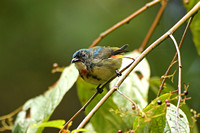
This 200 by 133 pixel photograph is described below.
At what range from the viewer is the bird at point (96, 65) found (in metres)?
3.31

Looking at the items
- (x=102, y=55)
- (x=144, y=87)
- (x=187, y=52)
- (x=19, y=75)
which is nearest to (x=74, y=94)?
(x=19, y=75)

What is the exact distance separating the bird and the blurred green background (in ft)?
11.9

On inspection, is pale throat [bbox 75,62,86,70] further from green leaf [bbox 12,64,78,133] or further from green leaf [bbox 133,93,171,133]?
green leaf [bbox 133,93,171,133]

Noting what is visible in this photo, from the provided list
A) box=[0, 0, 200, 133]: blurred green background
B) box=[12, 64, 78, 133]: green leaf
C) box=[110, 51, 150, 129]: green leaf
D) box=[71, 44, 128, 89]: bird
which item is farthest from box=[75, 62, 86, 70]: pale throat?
box=[0, 0, 200, 133]: blurred green background

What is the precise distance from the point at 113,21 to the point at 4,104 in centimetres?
410

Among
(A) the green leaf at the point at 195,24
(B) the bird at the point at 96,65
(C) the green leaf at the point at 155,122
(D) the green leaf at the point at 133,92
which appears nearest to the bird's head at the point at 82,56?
(B) the bird at the point at 96,65

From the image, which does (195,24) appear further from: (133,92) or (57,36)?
(57,36)

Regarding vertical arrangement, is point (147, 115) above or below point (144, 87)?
below

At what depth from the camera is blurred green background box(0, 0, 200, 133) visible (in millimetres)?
7414

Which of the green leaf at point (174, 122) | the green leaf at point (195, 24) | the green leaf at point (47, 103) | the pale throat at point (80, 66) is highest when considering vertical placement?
the green leaf at point (195, 24)

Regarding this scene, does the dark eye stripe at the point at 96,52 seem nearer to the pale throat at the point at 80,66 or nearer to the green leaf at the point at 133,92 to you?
the pale throat at the point at 80,66

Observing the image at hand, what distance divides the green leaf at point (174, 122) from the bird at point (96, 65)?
1.37 meters

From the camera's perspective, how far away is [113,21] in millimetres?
8141

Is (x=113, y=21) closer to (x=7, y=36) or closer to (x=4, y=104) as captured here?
(x=7, y=36)
